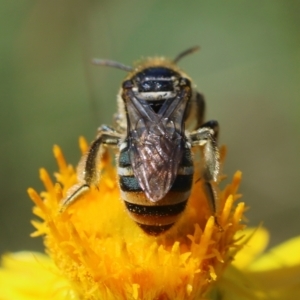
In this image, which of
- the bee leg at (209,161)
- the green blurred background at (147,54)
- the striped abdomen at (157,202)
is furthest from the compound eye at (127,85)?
the green blurred background at (147,54)

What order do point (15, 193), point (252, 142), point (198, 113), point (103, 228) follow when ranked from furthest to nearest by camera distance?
1. point (252, 142)
2. point (15, 193)
3. point (198, 113)
4. point (103, 228)

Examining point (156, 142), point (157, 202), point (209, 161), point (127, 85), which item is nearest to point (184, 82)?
point (127, 85)

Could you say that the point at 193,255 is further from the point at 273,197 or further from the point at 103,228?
the point at 273,197

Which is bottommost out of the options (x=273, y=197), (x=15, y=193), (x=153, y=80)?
(x=273, y=197)

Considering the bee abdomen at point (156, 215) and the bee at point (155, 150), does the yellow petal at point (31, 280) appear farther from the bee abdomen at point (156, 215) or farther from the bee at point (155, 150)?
the bee abdomen at point (156, 215)

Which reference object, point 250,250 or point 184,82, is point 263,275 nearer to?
point 250,250

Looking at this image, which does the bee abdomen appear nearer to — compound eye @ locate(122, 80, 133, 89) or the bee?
the bee

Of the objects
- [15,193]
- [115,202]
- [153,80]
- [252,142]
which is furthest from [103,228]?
[252,142]
